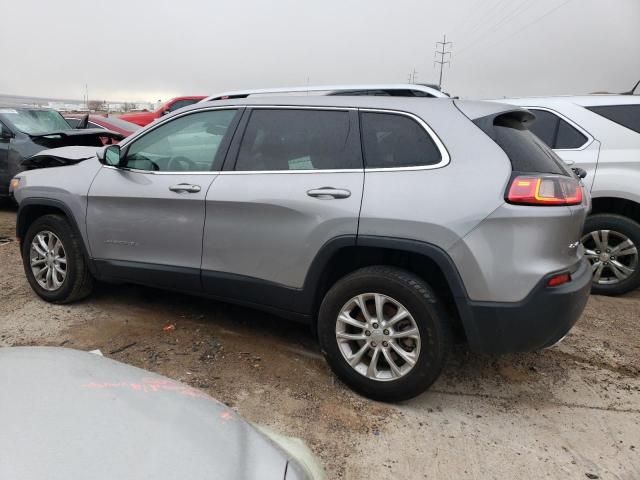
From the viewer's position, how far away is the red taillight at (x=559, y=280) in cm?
267

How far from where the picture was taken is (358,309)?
307 cm

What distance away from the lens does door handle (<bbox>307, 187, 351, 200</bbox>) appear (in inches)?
119

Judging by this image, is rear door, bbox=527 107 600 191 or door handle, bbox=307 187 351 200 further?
rear door, bbox=527 107 600 191

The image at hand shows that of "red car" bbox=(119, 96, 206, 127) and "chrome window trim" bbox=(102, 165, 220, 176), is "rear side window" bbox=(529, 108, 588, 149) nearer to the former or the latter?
"chrome window trim" bbox=(102, 165, 220, 176)

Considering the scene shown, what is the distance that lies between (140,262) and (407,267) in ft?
6.55

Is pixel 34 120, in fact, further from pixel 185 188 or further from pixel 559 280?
pixel 559 280

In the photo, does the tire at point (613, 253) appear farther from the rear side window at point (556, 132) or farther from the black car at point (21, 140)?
the black car at point (21, 140)

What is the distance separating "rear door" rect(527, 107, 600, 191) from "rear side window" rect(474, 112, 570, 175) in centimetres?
216

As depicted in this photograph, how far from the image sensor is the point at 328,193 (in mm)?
3051

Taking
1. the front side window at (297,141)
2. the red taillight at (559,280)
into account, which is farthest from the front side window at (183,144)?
the red taillight at (559,280)

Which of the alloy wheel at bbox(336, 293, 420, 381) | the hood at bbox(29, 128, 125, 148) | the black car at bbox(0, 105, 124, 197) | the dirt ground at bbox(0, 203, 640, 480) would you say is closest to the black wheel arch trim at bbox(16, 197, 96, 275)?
the dirt ground at bbox(0, 203, 640, 480)

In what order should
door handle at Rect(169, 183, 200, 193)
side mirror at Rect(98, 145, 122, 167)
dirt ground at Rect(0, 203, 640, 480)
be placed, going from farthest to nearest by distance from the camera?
side mirror at Rect(98, 145, 122, 167)
door handle at Rect(169, 183, 200, 193)
dirt ground at Rect(0, 203, 640, 480)

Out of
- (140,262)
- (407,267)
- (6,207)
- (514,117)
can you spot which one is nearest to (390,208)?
(407,267)

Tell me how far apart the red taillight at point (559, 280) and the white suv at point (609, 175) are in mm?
2523
